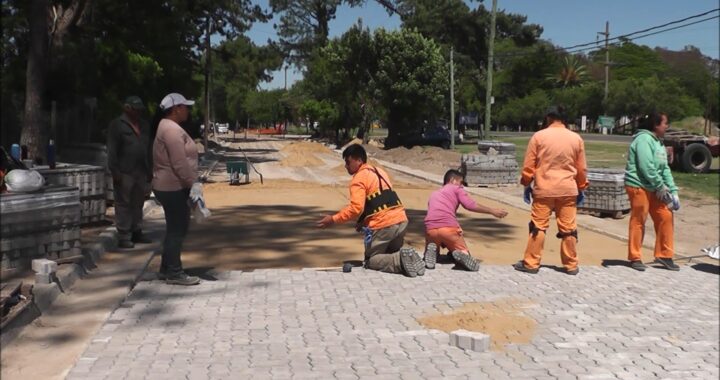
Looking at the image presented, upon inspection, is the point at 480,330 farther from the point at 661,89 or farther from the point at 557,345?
the point at 661,89

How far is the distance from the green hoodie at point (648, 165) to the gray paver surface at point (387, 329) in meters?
1.00

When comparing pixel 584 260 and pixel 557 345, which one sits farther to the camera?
pixel 584 260

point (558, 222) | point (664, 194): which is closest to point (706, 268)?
point (664, 194)

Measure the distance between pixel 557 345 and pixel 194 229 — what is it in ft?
21.6

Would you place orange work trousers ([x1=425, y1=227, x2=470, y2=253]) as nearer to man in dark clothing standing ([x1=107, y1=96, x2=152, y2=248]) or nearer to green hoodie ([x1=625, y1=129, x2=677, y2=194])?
green hoodie ([x1=625, y1=129, x2=677, y2=194])

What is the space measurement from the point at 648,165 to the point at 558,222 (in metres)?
1.19

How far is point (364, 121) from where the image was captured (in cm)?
4753

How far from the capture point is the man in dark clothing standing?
7.89m

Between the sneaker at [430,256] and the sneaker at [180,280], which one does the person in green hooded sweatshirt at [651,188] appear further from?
the sneaker at [180,280]

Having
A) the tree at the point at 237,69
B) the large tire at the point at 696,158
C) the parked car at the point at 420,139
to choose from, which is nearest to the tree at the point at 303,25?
the tree at the point at 237,69

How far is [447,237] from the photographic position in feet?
24.1

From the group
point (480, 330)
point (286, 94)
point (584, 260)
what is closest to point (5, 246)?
point (480, 330)

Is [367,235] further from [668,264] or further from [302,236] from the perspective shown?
[668,264]

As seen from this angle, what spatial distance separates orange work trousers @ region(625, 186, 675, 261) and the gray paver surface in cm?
54
